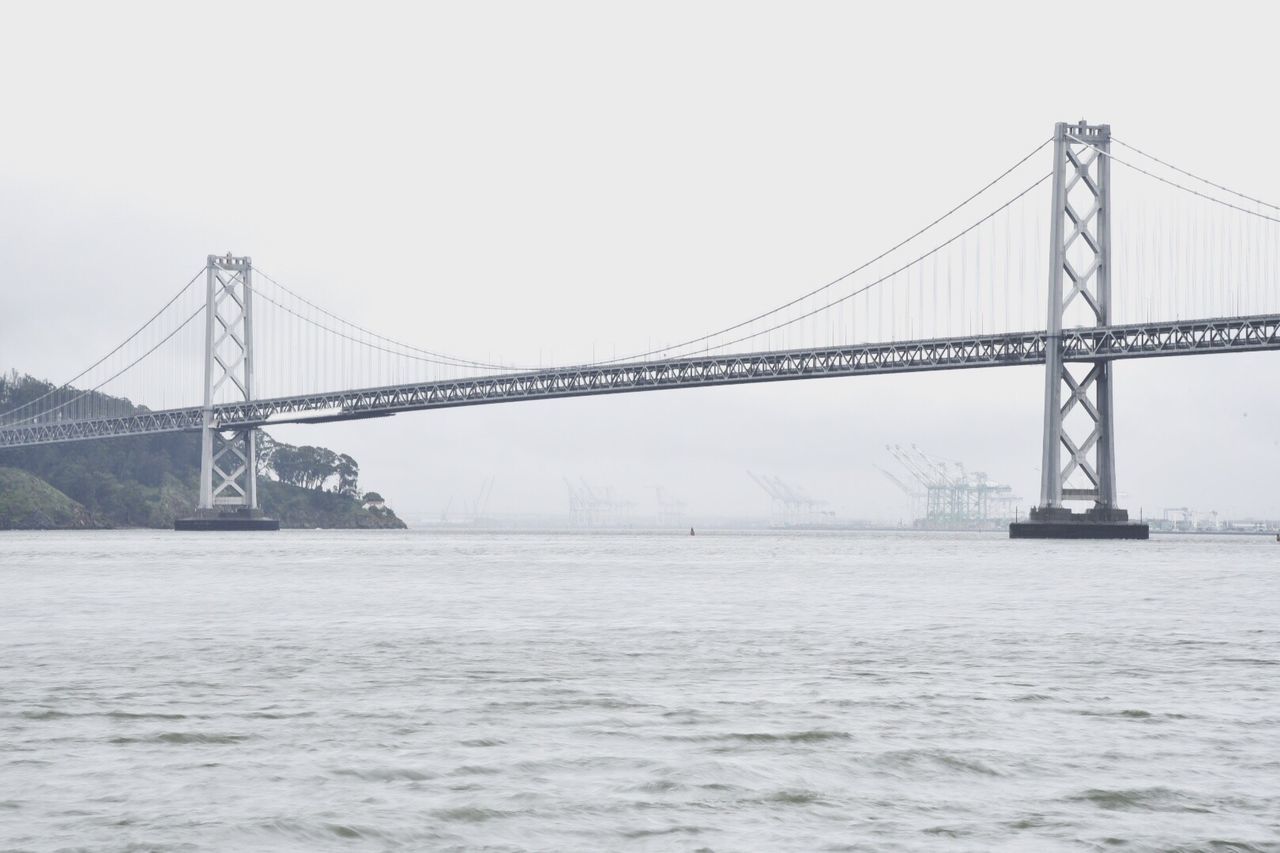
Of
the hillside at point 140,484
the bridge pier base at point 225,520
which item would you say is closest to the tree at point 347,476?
the hillside at point 140,484

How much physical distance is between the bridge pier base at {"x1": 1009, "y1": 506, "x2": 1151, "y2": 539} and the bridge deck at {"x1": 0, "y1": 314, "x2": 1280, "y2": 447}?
21.9ft

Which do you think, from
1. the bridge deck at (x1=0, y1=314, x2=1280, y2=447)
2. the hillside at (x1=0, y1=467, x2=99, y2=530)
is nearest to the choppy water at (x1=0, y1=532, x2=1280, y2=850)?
the bridge deck at (x1=0, y1=314, x2=1280, y2=447)

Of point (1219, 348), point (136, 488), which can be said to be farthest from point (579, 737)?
point (136, 488)

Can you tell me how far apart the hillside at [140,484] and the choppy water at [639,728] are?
364 ft

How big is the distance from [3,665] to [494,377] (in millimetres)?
74010

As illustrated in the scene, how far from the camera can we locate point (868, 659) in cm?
1773

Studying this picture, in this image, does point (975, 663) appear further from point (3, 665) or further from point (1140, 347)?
point (1140, 347)

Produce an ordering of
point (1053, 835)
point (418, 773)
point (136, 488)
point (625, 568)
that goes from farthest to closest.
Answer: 1. point (136, 488)
2. point (625, 568)
3. point (418, 773)
4. point (1053, 835)

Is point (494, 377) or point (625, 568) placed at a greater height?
point (494, 377)

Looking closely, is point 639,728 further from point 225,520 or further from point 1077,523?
point 225,520

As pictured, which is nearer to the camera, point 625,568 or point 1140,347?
point 625,568

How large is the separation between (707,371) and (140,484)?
75756 millimetres

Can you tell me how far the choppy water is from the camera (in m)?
8.75

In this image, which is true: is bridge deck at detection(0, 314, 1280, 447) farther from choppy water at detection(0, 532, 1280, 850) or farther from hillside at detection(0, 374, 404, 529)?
choppy water at detection(0, 532, 1280, 850)
